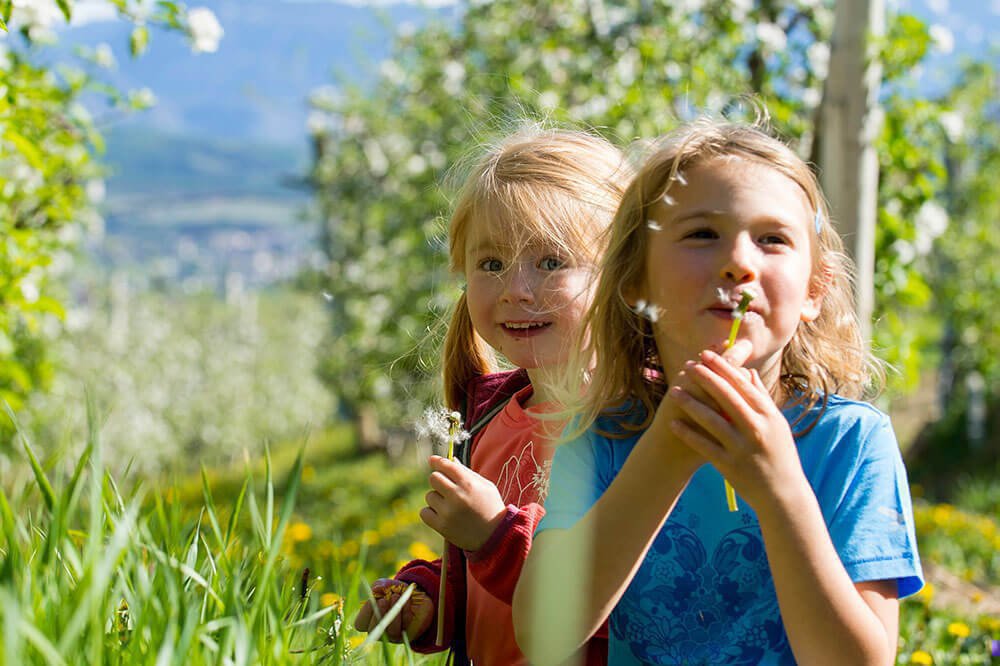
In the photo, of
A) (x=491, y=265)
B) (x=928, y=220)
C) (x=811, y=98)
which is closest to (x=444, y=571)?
(x=491, y=265)

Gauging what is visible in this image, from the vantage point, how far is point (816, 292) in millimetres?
1457

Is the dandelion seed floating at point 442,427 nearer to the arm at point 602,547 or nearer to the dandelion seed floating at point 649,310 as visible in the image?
the arm at point 602,547

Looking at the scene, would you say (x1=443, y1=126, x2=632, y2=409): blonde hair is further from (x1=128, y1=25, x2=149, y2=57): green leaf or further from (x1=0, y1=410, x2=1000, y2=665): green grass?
(x1=128, y1=25, x2=149, y2=57): green leaf

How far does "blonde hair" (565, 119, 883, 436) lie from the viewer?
1383mm

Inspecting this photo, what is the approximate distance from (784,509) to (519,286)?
70cm

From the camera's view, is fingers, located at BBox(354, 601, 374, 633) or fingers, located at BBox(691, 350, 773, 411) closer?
fingers, located at BBox(691, 350, 773, 411)

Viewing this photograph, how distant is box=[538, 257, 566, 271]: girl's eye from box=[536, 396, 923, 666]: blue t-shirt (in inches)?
14.6

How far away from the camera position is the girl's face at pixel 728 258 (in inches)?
48.8

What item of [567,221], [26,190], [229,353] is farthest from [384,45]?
[229,353]

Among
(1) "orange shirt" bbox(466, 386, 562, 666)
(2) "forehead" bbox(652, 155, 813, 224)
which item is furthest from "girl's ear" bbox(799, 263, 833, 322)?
(1) "orange shirt" bbox(466, 386, 562, 666)

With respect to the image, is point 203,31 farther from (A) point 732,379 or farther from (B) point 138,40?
(A) point 732,379

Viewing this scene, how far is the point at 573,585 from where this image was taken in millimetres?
1258

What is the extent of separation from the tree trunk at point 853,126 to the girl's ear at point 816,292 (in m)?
2.34

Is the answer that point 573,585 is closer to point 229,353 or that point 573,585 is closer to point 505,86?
point 505,86
